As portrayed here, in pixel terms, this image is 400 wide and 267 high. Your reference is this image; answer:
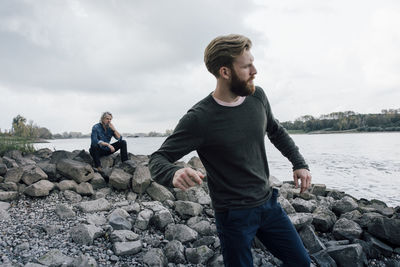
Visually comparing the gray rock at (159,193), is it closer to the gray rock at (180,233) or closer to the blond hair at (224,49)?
the gray rock at (180,233)

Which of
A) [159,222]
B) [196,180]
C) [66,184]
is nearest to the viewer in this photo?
[196,180]

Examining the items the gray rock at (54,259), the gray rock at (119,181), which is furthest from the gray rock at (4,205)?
the gray rock at (54,259)

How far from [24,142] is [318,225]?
1263 cm

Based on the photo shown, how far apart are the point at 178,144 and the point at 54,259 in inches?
114

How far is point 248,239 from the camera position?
87.7 inches

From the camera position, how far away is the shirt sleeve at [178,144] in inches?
85.7

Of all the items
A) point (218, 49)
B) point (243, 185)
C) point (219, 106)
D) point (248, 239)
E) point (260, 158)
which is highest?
point (218, 49)

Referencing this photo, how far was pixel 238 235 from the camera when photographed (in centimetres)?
220

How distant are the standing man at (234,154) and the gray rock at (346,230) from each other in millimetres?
3481

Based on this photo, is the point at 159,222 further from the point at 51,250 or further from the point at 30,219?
the point at 30,219

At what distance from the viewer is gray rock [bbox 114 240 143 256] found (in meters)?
4.24

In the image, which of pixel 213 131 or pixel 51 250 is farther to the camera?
pixel 51 250

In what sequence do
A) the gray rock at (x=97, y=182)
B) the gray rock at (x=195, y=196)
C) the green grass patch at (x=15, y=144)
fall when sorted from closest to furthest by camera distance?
1. the gray rock at (x=195, y=196)
2. the gray rock at (x=97, y=182)
3. the green grass patch at (x=15, y=144)

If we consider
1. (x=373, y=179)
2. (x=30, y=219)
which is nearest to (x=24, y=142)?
(x=30, y=219)
